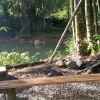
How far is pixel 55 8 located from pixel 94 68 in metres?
31.4

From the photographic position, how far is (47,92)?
616 cm

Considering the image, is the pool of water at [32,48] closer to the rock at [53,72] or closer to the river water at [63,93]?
the rock at [53,72]

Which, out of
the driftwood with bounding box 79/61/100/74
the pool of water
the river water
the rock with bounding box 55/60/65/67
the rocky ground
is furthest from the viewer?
the pool of water

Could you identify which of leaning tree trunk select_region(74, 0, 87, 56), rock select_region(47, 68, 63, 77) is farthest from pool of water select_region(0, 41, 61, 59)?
rock select_region(47, 68, 63, 77)

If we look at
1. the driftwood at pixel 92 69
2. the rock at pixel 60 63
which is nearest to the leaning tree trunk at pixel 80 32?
the rock at pixel 60 63

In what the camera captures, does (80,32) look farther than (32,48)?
No

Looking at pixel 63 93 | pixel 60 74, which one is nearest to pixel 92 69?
pixel 60 74

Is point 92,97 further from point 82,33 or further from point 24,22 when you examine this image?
point 24,22

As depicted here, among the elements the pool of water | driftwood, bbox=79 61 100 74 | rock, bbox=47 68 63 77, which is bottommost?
the pool of water

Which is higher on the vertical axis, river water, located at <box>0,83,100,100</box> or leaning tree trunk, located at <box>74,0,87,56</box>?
leaning tree trunk, located at <box>74,0,87,56</box>

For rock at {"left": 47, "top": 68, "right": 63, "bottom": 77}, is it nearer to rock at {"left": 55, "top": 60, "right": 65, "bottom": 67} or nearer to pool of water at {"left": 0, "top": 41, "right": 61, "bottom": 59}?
rock at {"left": 55, "top": 60, "right": 65, "bottom": 67}

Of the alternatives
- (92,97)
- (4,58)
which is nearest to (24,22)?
(4,58)

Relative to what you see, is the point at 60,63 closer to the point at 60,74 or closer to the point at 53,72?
the point at 53,72

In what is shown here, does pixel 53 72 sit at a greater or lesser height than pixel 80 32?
lesser
